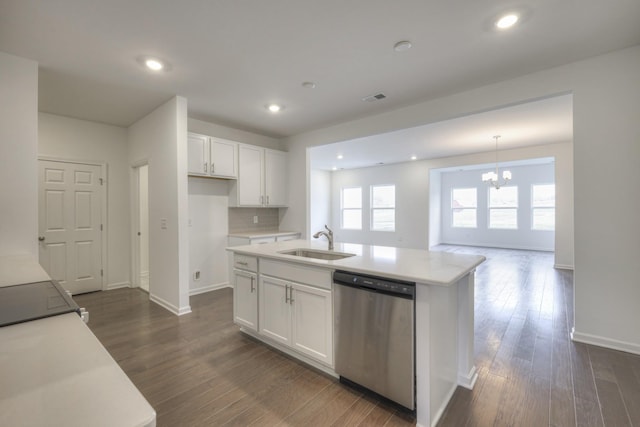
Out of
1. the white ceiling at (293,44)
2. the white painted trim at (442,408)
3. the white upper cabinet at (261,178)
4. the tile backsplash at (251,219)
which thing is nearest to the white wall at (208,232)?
the tile backsplash at (251,219)

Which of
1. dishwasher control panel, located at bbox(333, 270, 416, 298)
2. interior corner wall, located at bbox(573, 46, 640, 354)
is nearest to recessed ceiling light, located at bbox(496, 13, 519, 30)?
interior corner wall, located at bbox(573, 46, 640, 354)

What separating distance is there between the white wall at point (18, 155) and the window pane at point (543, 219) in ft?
36.5

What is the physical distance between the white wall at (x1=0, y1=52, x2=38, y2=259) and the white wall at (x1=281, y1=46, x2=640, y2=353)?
487 centimetres

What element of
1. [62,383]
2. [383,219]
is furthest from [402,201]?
[62,383]

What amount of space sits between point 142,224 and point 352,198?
22.3 ft

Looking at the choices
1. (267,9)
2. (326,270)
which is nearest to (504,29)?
(267,9)

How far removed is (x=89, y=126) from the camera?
4.55 metres

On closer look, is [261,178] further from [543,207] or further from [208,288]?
[543,207]

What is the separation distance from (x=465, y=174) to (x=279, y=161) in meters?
7.44

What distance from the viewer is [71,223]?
14.4 ft

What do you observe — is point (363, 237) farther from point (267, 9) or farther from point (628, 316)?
point (267, 9)

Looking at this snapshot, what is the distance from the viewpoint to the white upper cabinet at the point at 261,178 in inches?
190

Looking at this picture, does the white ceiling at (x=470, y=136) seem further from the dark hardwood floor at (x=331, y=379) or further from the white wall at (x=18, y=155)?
the white wall at (x=18, y=155)

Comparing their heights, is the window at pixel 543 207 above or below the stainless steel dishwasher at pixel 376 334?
above
